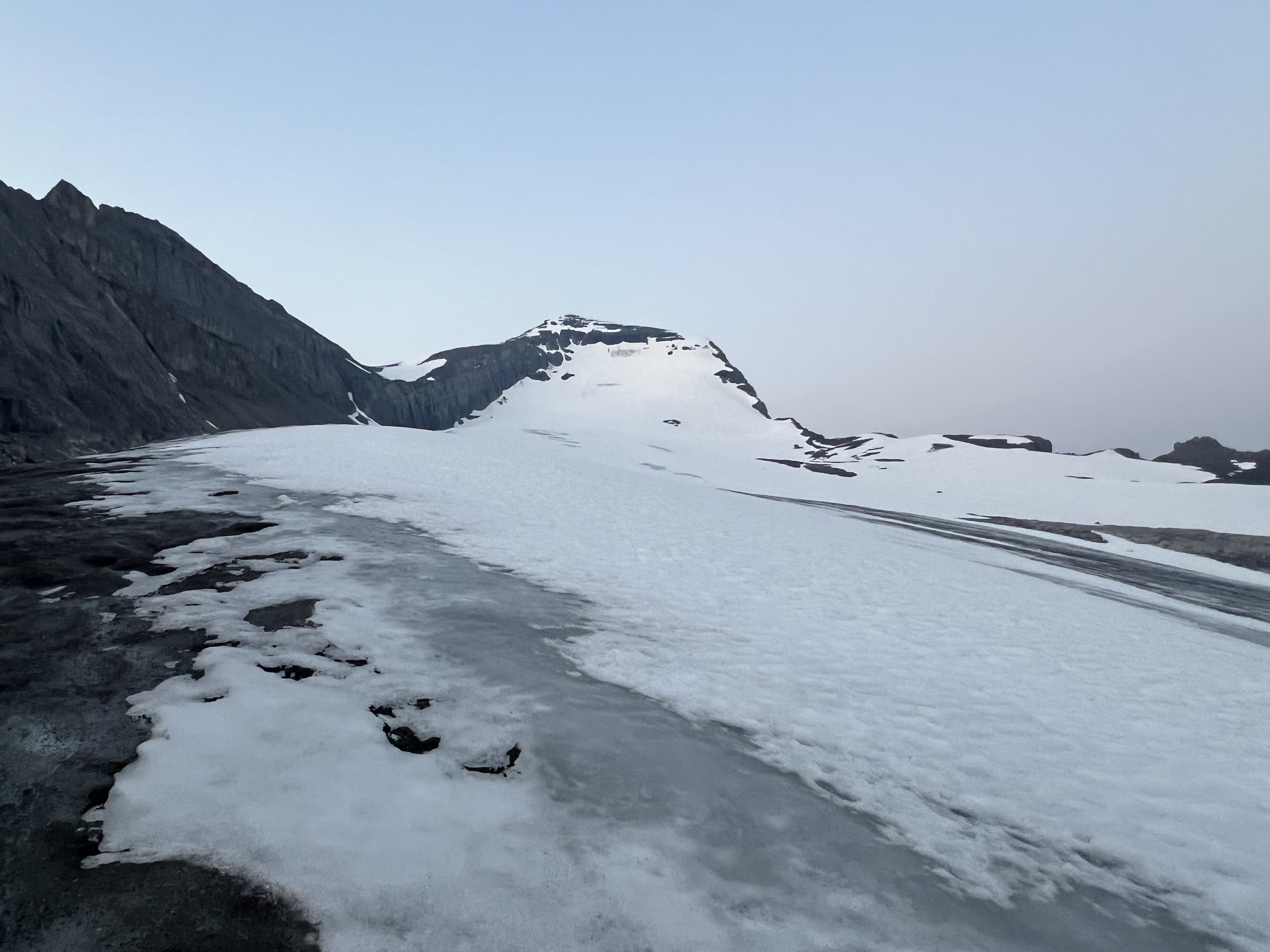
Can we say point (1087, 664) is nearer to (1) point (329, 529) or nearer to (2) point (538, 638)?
(2) point (538, 638)

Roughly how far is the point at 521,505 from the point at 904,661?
9.42 m

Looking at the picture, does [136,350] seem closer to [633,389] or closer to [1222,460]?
[633,389]

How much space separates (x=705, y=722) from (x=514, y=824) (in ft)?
6.56

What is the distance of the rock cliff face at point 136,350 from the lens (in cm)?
3044

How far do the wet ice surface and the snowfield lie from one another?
19 mm

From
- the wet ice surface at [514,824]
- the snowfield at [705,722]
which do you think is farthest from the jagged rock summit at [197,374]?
the wet ice surface at [514,824]

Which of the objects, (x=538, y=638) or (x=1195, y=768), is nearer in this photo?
(x=1195, y=768)

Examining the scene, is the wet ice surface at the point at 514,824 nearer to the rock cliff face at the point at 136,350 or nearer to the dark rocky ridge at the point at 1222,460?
the rock cliff face at the point at 136,350

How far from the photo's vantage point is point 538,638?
20.2 ft

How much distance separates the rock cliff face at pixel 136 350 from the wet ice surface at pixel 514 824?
29080 millimetres

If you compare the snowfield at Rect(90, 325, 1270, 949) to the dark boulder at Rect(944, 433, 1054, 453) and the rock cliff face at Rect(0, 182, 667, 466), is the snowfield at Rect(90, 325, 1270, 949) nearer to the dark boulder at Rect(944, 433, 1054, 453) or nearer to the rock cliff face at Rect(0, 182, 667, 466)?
the rock cliff face at Rect(0, 182, 667, 466)

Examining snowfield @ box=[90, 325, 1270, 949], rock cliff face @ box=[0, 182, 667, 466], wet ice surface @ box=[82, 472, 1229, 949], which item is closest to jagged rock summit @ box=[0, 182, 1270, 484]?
rock cliff face @ box=[0, 182, 667, 466]

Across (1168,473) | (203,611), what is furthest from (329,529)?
(1168,473)

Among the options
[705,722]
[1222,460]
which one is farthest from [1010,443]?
[705,722]
